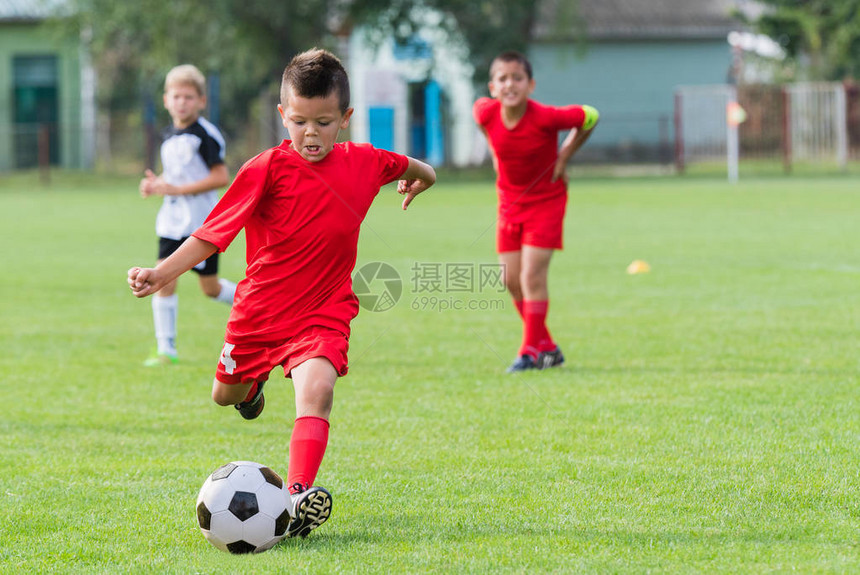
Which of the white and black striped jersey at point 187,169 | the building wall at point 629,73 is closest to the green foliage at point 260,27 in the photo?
the building wall at point 629,73

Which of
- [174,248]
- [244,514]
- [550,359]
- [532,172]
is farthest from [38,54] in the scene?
Result: [244,514]

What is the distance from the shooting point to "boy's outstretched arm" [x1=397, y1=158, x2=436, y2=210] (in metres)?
4.83

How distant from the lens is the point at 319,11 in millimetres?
33250

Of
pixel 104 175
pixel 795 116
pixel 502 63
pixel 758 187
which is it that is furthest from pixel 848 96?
pixel 502 63

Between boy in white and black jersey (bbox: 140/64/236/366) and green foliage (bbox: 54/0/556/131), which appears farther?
green foliage (bbox: 54/0/556/131)

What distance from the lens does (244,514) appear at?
3.92 metres

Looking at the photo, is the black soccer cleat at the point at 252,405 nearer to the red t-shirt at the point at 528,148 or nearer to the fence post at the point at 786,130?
the red t-shirt at the point at 528,148

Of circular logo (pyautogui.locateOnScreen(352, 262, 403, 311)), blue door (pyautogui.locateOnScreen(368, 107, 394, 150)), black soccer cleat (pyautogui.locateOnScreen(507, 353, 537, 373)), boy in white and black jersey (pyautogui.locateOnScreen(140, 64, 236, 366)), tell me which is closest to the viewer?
black soccer cleat (pyautogui.locateOnScreen(507, 353, 537, 373))

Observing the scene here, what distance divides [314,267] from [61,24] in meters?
32.7

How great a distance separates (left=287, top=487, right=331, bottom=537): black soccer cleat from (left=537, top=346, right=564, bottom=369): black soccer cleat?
11.9 ft

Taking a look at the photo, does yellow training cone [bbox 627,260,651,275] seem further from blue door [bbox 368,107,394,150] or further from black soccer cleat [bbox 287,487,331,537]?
blue door [bbox 368,107,394,150]

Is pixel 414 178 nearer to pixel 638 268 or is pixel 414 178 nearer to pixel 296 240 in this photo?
pixel 296 240

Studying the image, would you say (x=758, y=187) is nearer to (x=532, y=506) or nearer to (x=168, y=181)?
(x=168, y=181)

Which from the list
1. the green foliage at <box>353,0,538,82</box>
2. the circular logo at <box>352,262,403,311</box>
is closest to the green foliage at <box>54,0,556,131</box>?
the green foliage at <box>353,0,538,82</box>
